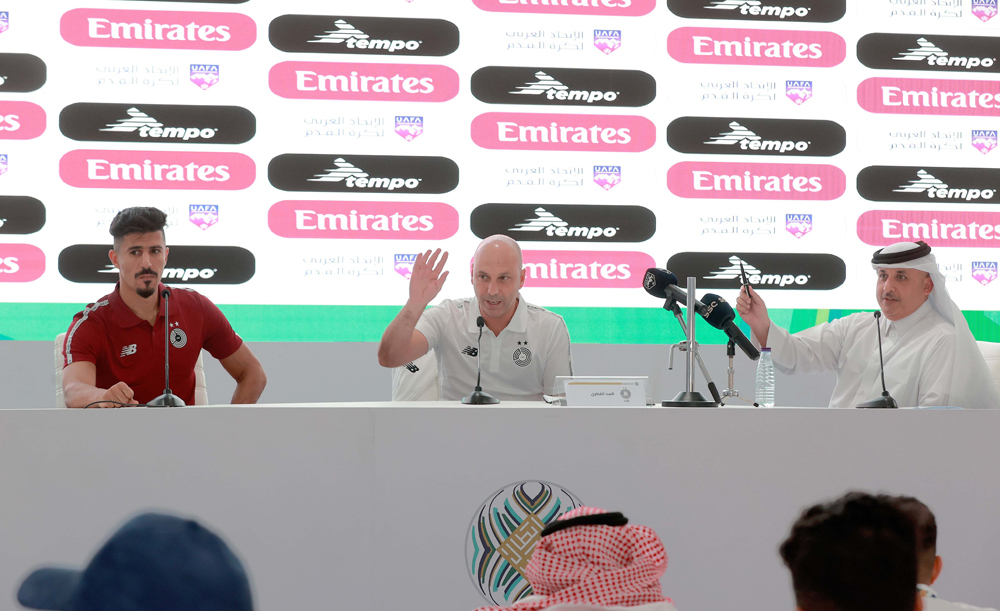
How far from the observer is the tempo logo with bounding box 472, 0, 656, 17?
3457 mm

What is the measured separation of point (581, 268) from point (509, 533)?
195 centimetres

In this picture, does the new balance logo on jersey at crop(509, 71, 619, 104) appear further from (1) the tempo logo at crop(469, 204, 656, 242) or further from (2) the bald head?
(2) the bald head

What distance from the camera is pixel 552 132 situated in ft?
11.4

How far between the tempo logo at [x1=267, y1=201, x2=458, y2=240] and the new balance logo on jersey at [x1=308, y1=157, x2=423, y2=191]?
75 mm

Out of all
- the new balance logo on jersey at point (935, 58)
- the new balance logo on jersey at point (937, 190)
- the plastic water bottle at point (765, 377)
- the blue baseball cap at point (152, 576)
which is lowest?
the blue baseball cap at point (152, 576)

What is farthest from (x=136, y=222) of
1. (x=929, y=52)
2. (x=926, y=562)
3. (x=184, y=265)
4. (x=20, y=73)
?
(x=929, y=52)

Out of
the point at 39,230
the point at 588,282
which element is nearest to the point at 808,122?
the point at 588,282

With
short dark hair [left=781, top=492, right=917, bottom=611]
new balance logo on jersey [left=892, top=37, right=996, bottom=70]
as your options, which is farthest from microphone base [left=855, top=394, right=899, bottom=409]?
new balance logo on jersey [left=892, top=37, right=996, bottom=70]

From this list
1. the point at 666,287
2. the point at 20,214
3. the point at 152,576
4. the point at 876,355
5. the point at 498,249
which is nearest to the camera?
the point at 152,576

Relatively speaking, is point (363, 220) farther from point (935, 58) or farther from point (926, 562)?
point (935, 58)

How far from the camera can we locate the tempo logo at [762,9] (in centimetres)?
352

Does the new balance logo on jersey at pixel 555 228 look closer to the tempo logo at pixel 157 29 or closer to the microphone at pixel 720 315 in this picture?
the microphone at pixel 720 315

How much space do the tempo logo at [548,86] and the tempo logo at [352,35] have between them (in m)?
0.29

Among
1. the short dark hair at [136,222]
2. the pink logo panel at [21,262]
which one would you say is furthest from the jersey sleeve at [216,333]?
the pink logo panel at [21,262]
